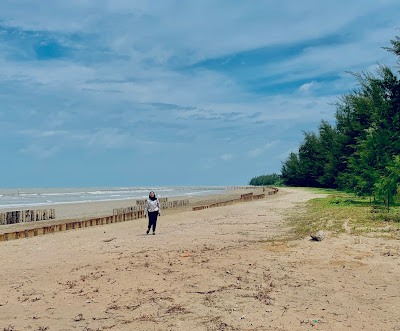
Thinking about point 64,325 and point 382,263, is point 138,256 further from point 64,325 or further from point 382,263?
point 382,263

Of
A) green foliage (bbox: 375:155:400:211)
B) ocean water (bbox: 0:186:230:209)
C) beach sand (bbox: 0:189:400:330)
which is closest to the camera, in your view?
beach sand (bbox: 0:189:400:330)

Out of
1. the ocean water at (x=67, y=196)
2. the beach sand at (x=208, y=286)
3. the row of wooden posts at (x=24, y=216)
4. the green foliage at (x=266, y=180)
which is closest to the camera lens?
the beach sand at (x=208, y=286)

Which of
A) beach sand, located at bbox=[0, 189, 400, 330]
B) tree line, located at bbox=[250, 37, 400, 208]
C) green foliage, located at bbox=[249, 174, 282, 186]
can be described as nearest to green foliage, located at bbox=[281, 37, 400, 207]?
tree line, located at bbox=[250, 37, 400, 208]

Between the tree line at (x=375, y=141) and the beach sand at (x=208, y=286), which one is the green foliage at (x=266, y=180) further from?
the beach sand at (x=208, y=286)

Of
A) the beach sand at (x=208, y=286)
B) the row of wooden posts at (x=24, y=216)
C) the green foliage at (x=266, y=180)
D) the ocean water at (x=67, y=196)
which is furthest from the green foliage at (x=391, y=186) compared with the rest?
the green foliage at (x=266, y=180)

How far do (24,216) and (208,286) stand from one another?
77.2ft

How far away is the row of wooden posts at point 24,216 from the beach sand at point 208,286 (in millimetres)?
14953

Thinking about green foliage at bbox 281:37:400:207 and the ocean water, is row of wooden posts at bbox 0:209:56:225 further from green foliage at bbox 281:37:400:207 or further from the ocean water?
green foliage at bbox 281:37:400:207

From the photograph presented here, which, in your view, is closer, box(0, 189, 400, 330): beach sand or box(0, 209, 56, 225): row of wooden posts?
box(0, 189, 400, 330): beach sand

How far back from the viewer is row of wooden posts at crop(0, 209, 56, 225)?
27078mm

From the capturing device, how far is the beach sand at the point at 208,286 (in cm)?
672

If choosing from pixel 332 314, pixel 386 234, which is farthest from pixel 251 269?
pixel 386 234

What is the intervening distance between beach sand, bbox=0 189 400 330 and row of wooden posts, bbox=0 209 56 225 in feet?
49.1

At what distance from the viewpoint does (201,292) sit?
26.8 ft
